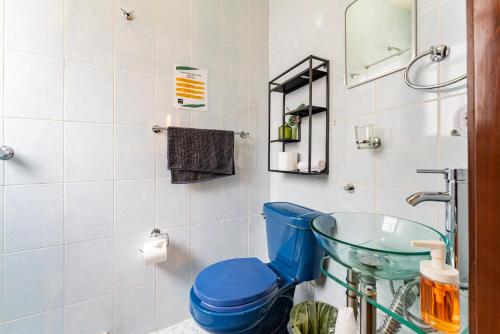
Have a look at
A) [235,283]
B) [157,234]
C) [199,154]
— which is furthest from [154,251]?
[199,154]

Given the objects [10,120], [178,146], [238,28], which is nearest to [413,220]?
[178,146]

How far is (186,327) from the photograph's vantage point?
1345 mm

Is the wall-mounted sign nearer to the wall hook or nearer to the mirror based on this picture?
the wall hook

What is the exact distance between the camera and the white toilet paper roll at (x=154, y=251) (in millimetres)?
1163

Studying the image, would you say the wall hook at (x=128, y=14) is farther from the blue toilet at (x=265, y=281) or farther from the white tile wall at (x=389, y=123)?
the blue toilet at (x=265, y=281)

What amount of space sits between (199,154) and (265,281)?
31.2 inches

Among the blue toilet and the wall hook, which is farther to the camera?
the wall hook

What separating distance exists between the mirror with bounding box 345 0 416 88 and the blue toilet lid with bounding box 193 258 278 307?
3.28ft

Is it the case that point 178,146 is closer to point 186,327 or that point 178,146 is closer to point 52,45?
point 52,45

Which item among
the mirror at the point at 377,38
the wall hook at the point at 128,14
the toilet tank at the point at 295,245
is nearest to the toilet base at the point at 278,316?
the toilet tank at the point at 295,245

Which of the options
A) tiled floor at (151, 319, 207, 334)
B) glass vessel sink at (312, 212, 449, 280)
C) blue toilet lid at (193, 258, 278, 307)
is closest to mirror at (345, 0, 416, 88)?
glass vessel sink at (312, 212, 449, 280)

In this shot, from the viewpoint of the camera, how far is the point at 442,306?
0.43 metres

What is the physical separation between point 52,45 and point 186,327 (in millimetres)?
1701

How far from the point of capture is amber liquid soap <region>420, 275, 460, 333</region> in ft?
1.37
